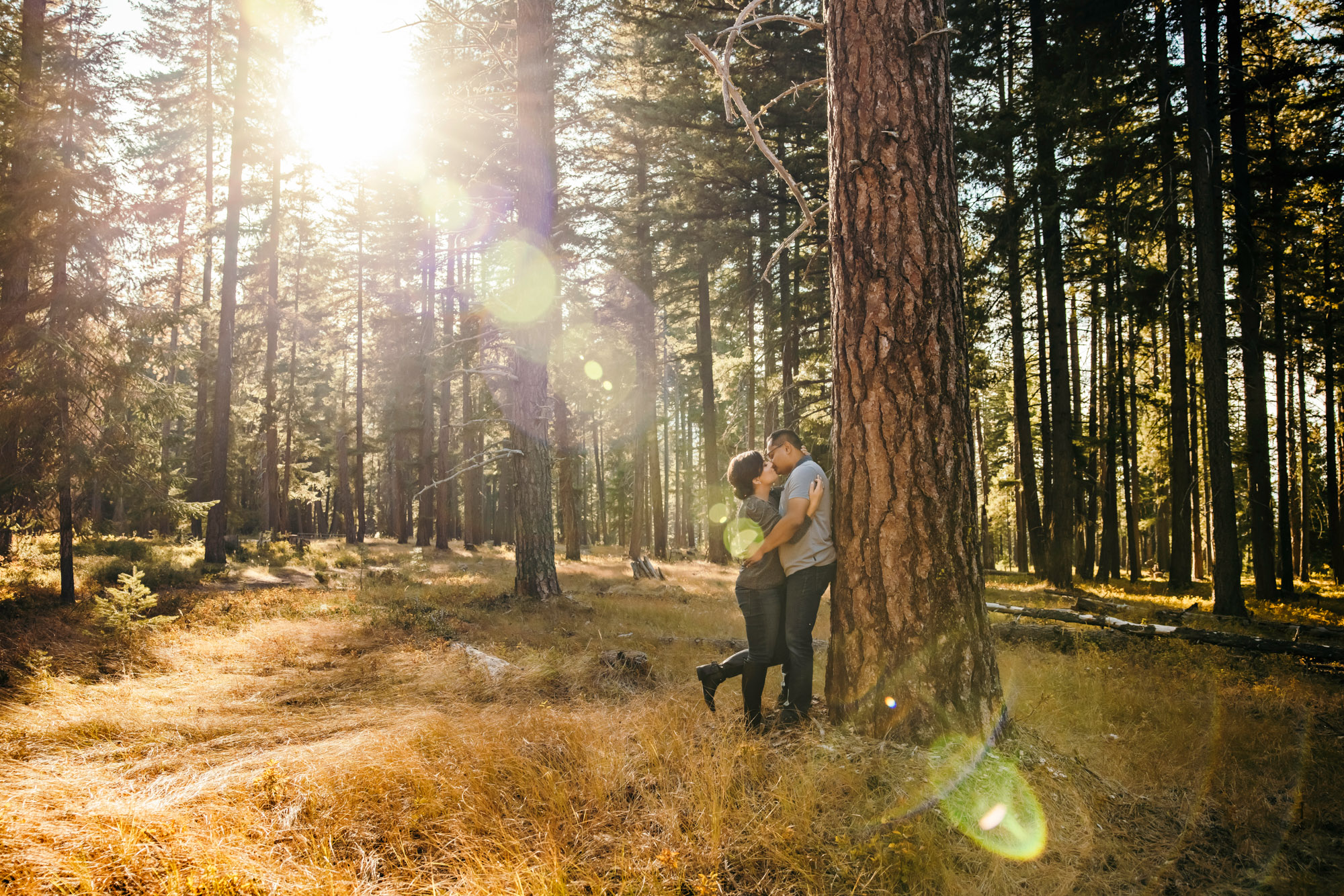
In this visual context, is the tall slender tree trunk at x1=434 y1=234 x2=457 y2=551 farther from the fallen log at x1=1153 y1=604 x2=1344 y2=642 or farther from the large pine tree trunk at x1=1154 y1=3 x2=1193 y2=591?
the fallen log at x1=1153 y1=604 x2=1344 y2=642

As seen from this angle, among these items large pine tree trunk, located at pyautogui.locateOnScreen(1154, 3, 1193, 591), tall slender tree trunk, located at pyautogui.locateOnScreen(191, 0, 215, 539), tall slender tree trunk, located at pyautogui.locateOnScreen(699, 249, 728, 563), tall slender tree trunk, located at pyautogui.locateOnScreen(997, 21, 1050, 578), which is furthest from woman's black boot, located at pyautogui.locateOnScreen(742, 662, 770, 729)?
tall slender tree trunk, located at pyautogui.locateOnScreen(191, 0, 215, 539)

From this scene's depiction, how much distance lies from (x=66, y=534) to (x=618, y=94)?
16.7 metres

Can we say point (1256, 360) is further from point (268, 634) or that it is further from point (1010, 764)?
point (268, 634)

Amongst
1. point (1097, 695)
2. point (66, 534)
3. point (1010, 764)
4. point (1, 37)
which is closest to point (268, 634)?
Result: point (66, 534)

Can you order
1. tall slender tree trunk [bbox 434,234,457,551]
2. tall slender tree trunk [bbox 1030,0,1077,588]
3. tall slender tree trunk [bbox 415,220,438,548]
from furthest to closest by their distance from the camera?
tall slender tree trunk [bbox 415,220,438,548] < tall slender tree trunk [bbox 434,234,457,551] < tall slender tree trunk [bbox 1030,0,1077,588]

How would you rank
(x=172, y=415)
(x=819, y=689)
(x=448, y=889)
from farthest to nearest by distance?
(x=172, y=415), (x=819, y=689), (x=448, y=889)

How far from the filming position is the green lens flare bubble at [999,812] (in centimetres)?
264

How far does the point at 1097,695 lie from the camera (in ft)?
17.0

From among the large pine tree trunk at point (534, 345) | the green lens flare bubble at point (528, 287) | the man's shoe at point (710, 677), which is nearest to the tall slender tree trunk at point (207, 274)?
the green lens flare bubble at point (528, 287)

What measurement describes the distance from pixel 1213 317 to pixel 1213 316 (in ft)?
0.05

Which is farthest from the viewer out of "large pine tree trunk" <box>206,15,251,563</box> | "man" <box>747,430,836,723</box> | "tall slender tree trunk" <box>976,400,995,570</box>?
"tall slender tree trunk" <box>976,400,995,570</box>

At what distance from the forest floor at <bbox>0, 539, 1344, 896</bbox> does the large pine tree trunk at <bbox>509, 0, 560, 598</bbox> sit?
4.40m

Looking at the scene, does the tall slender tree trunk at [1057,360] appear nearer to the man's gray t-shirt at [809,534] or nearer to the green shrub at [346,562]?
the man's gray t-shirt at [809,534]

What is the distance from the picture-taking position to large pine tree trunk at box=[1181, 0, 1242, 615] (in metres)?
9.48
